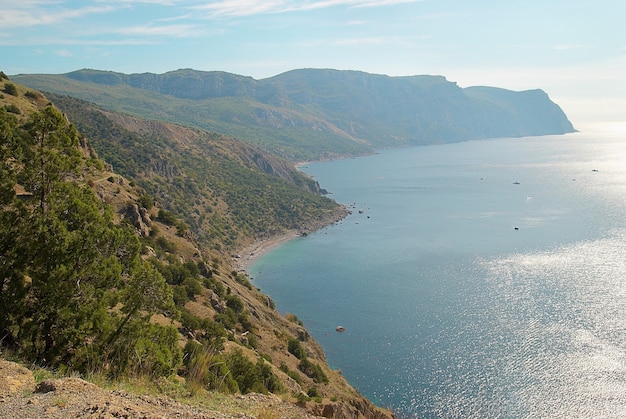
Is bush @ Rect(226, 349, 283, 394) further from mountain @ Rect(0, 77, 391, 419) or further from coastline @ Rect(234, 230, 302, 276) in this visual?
coastline @ Rect(234, 230, 302, 276)

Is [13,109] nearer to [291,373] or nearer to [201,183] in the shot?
[291,373]

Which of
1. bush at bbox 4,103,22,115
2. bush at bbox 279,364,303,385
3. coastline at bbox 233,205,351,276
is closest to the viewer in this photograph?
bush at bbox 279,364,303,385

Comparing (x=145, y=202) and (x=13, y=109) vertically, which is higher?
(x=13, y=109)

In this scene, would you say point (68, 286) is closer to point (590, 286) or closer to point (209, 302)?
point (209, 302)

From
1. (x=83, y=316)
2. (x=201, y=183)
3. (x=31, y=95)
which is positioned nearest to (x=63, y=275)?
(x=83, y=316)

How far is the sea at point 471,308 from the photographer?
58.2 meters

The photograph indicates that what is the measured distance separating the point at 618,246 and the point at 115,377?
129m

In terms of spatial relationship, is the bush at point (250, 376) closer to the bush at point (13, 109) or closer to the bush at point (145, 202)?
the bush at point (145, 202)

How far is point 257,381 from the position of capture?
96.7 feet

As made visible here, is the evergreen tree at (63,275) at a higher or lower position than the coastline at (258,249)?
higher

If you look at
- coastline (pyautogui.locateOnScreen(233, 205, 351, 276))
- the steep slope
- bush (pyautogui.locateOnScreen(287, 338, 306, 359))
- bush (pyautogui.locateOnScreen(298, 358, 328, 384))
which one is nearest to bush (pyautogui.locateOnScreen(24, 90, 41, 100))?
bush (pyautogui.locateOnScreen(287, 338, 306, 359))

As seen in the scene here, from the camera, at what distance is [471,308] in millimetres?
82750

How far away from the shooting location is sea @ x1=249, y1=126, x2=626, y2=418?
191 ft

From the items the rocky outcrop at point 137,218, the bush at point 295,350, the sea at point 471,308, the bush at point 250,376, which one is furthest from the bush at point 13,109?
the sea at point 471,308
